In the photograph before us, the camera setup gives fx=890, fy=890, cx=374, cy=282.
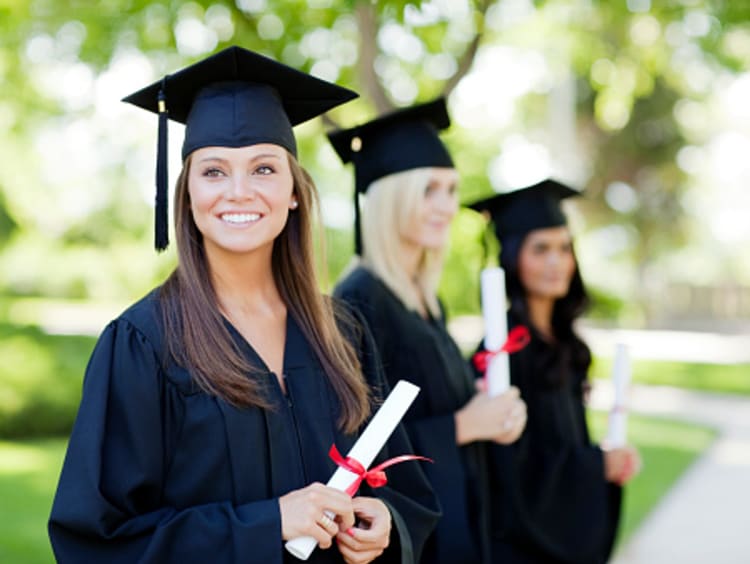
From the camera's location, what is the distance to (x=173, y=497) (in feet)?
6.38

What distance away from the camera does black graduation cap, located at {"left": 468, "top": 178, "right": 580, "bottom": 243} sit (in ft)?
12.7

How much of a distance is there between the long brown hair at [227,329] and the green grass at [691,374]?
11.2 metres

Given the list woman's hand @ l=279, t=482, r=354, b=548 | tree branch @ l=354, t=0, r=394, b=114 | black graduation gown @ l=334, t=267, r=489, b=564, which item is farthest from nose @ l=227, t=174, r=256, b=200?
tree branch @ l=354, t=0, r=394, b=114

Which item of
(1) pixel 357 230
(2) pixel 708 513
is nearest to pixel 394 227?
(1) pixel 357 230

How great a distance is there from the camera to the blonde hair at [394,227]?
10.4 feet

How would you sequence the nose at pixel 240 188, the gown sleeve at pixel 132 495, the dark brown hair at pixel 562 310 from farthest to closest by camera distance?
the dark brown hair at pixel 562 310, the nose at pixel 240 188, the gown sleeve at pixel 132 495

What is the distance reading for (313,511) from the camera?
1874 millimetres

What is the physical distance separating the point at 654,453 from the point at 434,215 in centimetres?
607

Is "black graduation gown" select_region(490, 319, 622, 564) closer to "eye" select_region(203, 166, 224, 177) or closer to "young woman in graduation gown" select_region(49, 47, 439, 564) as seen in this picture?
"young woman in graduation gown" select_region(49, 47, 439, 564)

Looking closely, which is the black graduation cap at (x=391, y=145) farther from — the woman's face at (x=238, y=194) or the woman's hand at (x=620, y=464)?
the woman's hand at (x=620, y=464)

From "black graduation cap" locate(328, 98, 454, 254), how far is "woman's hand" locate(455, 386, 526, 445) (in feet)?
2.29

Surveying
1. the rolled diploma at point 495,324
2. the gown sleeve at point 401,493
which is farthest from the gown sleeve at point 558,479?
the gown sleeve at point 401,493

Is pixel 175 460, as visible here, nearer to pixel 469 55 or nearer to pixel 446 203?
pixel 446 203

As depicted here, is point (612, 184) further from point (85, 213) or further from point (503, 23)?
point (503, 23)
